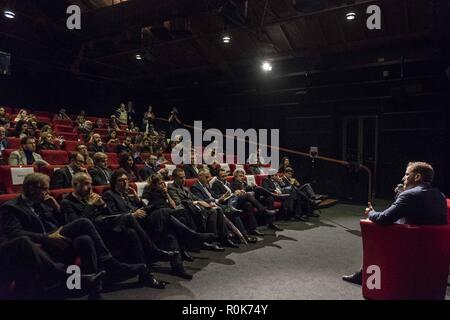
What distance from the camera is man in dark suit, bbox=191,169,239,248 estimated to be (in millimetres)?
3514

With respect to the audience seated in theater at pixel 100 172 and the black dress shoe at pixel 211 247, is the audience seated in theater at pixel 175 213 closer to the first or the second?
the black dress shoe at pixel 211 247

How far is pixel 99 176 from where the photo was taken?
3.66 m

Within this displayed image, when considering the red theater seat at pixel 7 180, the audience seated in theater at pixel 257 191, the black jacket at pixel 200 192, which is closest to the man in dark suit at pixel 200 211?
the black jacket at pixel 200 192

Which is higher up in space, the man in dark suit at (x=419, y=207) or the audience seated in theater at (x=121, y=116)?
the audience seated in theater at (x=121, y=116)

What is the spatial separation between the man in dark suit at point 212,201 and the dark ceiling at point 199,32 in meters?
2.76

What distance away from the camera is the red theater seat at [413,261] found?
6.44 ft

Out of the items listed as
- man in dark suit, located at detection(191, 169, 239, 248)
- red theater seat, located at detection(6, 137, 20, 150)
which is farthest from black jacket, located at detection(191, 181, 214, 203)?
red theater seat, located at detection(6, 137, 20, 150)

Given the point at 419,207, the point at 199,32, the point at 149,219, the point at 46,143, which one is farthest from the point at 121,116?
the point at 419,207

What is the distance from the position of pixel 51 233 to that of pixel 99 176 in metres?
1.51

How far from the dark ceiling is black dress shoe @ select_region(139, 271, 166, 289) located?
420 cm

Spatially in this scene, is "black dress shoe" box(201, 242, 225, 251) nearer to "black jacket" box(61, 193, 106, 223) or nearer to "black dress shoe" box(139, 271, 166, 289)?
"black dress shoe" box(139, 271, 166, 289)

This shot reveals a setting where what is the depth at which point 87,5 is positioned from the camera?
290 inches

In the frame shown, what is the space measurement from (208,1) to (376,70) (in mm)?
4221
